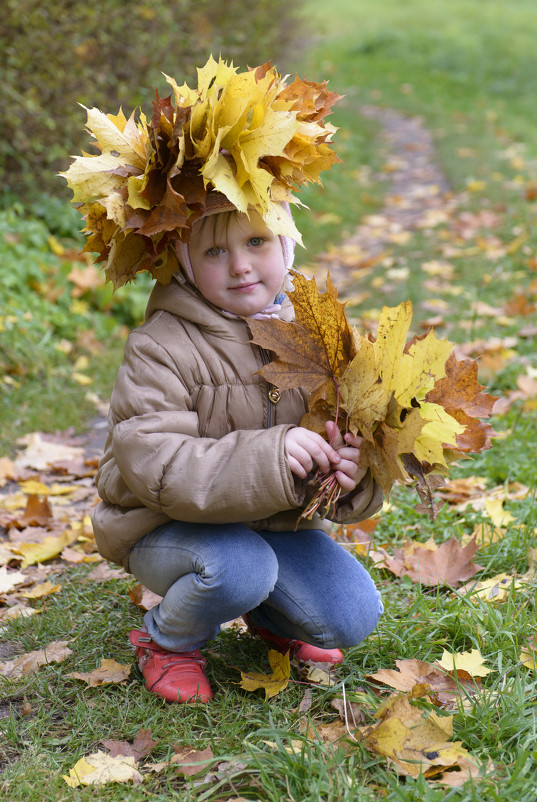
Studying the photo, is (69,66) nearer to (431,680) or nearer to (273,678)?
(273,678)

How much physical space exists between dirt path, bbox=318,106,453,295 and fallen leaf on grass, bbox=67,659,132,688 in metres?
4.24

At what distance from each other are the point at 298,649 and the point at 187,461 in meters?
0.71

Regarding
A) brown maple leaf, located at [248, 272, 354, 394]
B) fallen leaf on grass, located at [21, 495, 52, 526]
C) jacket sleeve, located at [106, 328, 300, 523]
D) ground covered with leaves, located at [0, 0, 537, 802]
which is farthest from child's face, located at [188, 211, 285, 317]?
fallen leaf on grass, located at [21, 495, 52, 526]

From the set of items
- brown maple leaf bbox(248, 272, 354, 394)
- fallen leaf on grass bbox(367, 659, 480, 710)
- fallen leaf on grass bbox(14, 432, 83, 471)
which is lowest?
fallen leaf on grass bbox(367, 659, 480, 710)

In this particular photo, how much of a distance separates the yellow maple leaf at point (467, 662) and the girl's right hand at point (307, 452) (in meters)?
0.54

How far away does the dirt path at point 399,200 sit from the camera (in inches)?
273

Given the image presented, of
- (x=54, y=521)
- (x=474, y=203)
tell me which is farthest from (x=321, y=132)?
(x=474, y=203)

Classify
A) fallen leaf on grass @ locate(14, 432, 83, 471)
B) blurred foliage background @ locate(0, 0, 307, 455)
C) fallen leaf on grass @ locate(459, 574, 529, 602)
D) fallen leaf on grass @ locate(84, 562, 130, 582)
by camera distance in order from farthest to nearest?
blurred foliage background @ locate(0, 0, 307, 455)
fallen leaf on grass @ locate(14, 432, 83, 471)
fallen leaf on grass @ locate(84, 562, 130, 582)
fallen leaf on grass @ locate(459, 574, 529, 602)

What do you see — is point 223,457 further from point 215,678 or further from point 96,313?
point 96,313

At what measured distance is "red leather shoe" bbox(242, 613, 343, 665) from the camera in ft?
7.28

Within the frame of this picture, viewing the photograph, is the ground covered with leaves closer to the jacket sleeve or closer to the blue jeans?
the blue jeans

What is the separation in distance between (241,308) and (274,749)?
1015mm

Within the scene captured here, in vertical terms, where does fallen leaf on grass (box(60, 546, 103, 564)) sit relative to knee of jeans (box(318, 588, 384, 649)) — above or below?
below

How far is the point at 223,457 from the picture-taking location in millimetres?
1915
